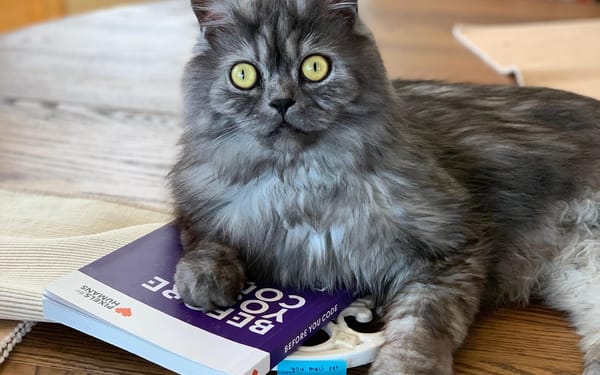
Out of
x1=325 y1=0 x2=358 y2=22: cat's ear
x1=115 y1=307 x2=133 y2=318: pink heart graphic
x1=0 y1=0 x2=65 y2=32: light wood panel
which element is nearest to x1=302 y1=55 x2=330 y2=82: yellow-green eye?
x1=325 y1=0 x2=358 y2=22: cat's ear

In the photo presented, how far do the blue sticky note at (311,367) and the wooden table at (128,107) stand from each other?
0.20m

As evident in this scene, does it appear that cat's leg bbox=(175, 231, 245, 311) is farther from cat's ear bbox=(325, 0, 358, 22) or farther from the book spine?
cat's ear bbox=(325, 0, 358, 22)

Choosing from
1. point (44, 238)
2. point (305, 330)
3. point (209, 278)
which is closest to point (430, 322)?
point (305, 330)

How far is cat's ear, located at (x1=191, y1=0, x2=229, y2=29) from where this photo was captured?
4.30 feet

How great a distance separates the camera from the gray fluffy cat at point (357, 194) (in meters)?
1.24

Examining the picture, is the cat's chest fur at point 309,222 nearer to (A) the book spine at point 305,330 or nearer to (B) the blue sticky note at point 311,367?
(A) the book spine at point 305,330

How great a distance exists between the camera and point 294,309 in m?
1.27

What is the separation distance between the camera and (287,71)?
4.05 feet

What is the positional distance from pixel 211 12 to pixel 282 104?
24cm

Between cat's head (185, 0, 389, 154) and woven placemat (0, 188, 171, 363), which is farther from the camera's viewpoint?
woven placemat (0, 188, 171, 363)

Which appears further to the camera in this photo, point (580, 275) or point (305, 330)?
point (580, 275)

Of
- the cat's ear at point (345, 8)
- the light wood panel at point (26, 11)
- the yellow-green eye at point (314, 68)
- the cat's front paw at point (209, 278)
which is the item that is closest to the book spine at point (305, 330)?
the cat's front paw at point (209, 278)

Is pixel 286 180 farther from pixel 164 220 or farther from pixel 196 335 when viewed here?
pixel 164 220

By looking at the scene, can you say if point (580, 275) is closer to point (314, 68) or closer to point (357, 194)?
point (357, 194)
